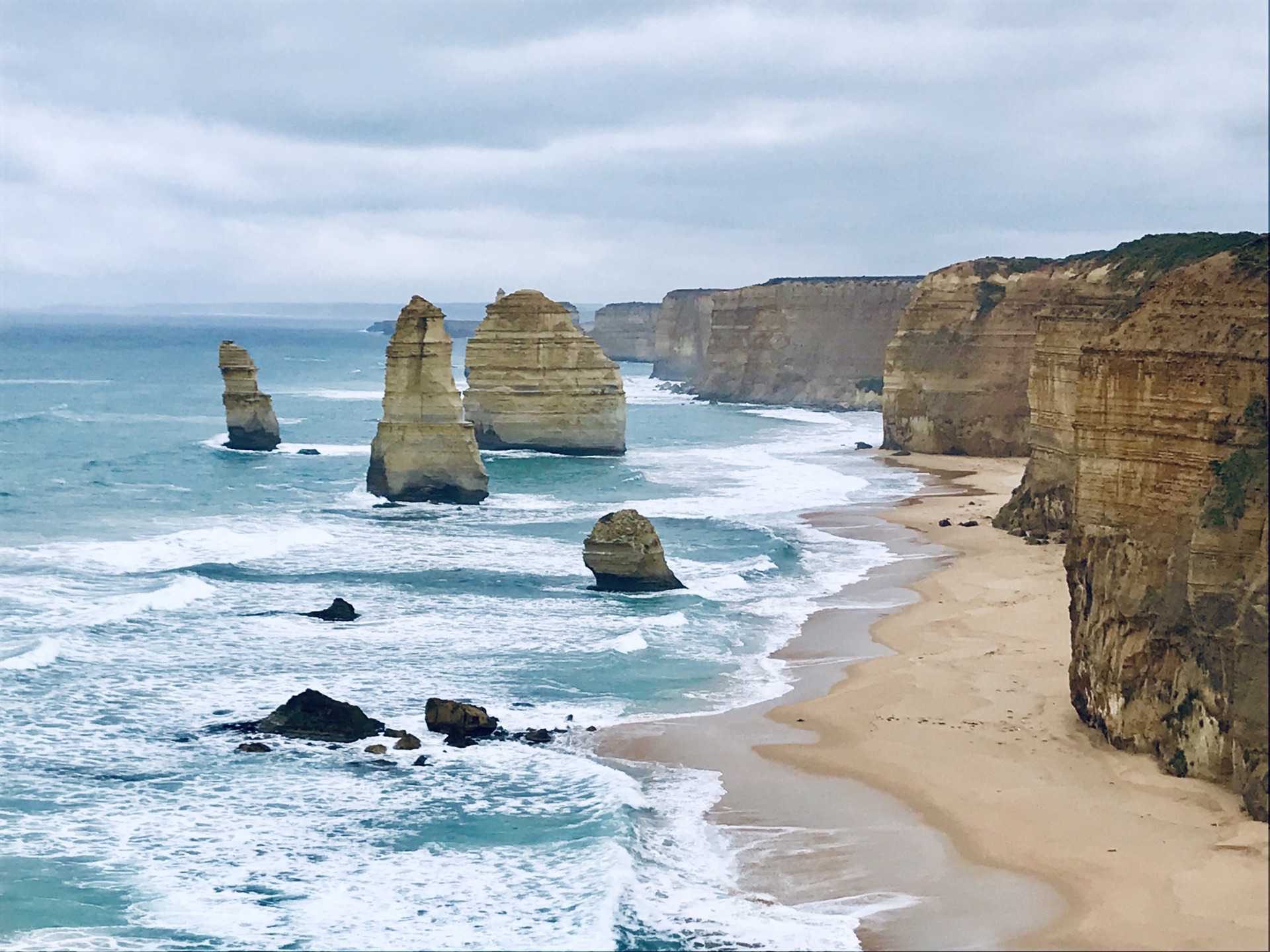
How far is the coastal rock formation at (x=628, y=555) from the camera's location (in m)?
32.3

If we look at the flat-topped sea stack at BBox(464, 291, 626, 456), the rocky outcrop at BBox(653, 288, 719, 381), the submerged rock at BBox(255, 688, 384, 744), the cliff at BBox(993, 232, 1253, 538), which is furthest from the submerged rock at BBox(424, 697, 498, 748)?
the rocky outcrop at BBox(653, 288, 719, 381)

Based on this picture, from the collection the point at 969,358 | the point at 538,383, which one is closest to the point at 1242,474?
the point at 969,358

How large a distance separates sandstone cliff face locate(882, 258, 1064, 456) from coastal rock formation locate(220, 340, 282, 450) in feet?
95.4

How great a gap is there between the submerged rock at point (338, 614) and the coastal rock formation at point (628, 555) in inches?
236

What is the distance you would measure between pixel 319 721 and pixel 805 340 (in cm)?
8539

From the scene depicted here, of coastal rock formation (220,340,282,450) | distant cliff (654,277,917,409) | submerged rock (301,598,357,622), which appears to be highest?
distant cliff (654,277,917,409)

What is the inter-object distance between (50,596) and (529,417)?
34.0 meters

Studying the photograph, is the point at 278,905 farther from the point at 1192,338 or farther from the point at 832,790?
the point at 1192,338

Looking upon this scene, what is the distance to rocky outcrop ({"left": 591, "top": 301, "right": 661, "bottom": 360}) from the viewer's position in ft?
593

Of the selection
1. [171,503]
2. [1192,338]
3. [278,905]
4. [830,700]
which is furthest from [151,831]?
[171,503]

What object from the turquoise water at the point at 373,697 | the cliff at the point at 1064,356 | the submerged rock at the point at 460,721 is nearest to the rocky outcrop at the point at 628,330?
the turquoise water at the point at 373,697

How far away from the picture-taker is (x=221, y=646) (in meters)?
27.2

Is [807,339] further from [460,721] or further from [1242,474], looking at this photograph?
[1242,474]

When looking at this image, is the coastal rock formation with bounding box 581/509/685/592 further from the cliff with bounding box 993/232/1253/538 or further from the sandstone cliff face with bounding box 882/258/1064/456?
the sandstone cliff face with bounding box 882/258/1064/456
